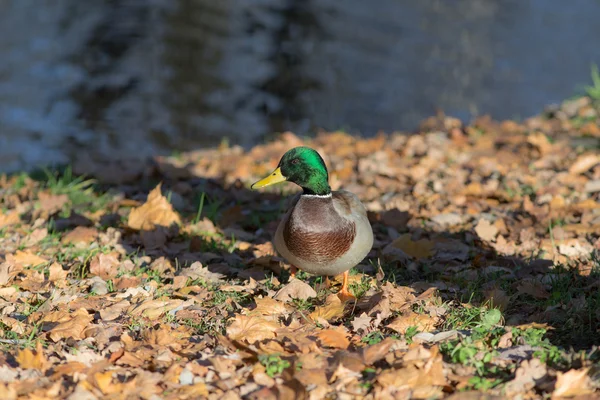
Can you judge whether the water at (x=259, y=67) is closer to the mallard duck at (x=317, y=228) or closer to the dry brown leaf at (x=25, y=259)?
the dry brown leaf at (x=25, y=259)

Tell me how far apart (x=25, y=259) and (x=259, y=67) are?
29.8 ft

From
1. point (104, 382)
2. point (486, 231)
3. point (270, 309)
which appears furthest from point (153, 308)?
point (486, 231)

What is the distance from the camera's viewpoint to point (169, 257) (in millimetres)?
4781

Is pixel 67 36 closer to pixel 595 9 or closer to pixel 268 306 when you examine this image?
pixel 595 9

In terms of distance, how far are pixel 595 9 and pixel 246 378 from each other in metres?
15.3

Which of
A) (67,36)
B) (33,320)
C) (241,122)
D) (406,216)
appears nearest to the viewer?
(33,320)

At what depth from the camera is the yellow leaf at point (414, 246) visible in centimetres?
480

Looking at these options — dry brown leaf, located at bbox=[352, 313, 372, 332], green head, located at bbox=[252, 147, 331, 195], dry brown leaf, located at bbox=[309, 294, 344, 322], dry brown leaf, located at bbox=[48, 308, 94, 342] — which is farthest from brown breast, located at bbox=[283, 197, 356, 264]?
dry brown leaf, located at bbox=[48, 308, 94, 342]

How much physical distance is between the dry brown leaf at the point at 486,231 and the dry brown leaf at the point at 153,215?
202cm

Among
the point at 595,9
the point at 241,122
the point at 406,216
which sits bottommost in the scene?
the point at 241,122

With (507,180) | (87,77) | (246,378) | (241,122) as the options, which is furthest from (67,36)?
(246,378)

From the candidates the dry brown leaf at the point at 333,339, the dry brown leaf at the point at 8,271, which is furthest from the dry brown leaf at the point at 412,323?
the dry brown leaf at the point at 8,271

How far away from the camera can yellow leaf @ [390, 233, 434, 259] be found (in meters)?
4.80

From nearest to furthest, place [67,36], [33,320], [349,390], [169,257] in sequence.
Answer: [349,390], [33,320], [169,257], [67,36]
